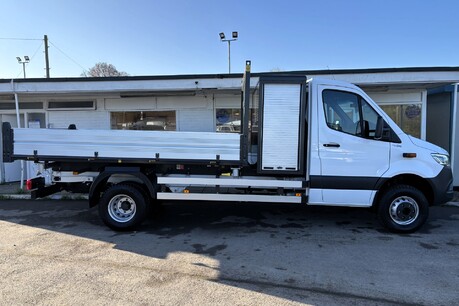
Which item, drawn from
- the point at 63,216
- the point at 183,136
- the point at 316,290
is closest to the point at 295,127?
the point at 183,136

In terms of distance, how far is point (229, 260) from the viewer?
470cm

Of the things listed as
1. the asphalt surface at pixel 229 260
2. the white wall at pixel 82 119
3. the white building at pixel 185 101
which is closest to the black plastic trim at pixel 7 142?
the asphalt surface at pixel 229 260

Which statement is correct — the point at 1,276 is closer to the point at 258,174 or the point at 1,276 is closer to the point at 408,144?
the point at 258,174

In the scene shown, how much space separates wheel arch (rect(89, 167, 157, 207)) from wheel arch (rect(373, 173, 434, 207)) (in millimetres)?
3970

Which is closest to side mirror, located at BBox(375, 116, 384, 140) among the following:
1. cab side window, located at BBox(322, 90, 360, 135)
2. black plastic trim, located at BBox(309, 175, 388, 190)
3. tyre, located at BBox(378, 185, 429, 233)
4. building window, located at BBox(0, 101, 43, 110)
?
cab side window, located at BBox(322, 90, 360, 135)

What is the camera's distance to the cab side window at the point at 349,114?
229 inches

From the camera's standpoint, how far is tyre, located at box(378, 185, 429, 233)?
5.81 metres

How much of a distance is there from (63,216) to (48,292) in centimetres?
379

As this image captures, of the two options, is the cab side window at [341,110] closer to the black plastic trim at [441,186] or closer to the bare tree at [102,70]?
the black plastic trim at [441,186]

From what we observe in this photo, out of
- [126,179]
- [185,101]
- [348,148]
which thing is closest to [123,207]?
[126,179]

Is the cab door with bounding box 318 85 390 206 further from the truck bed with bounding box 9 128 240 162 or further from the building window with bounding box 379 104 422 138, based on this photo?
the building window with bounding box 379 104 422 138

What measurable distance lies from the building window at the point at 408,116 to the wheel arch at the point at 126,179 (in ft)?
24.1

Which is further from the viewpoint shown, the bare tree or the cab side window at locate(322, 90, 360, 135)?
the bare tree

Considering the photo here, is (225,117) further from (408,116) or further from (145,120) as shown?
(408,116)
